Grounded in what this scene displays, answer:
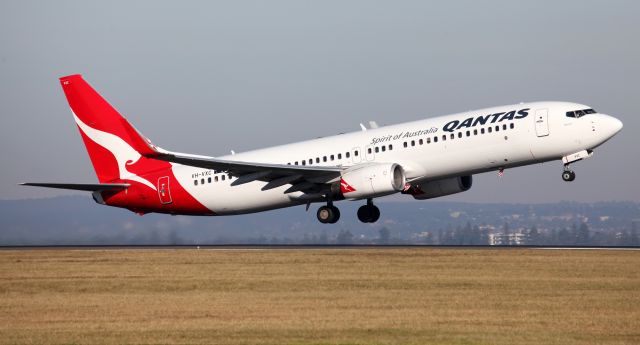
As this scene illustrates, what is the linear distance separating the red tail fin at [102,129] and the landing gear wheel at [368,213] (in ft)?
36.1

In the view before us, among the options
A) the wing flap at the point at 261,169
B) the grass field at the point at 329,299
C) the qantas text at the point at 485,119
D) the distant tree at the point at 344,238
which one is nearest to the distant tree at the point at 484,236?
the distant tree at the point at 344,238

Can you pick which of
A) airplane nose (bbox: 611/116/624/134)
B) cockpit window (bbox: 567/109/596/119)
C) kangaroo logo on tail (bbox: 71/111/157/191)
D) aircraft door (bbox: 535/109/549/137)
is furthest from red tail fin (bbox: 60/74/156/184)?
Result: airplane nose (bbox: 611/116/624/134)

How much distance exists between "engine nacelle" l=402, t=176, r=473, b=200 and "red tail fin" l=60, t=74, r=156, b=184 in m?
13.4

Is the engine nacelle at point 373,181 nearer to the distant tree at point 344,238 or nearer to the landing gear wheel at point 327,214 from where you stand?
the landing gear wheel at point 327,214

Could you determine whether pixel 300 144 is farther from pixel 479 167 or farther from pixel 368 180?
pixel 479 167

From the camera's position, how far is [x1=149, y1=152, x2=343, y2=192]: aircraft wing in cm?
4272

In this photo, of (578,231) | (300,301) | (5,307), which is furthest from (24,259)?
(578,231)

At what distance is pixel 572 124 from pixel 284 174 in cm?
1231

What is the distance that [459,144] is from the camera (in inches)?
1654

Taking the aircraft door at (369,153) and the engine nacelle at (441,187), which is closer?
the aircraft door at (369,153)

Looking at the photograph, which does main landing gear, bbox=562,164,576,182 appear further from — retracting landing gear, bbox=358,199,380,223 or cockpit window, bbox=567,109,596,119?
retracting landing gear, bbox=358,199,380,223

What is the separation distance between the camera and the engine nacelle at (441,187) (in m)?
47.0

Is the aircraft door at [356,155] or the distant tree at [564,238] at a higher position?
the aircraft door at [356,155]

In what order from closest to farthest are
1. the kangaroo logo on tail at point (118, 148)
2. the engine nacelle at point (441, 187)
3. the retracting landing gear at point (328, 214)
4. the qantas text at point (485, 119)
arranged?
the qantas text at point (485, 119)
the retracting landing gear at point (328, 214)
the engine nacelle at point (441, 187)
the kangaroo logo on tail at point (118, 148)
